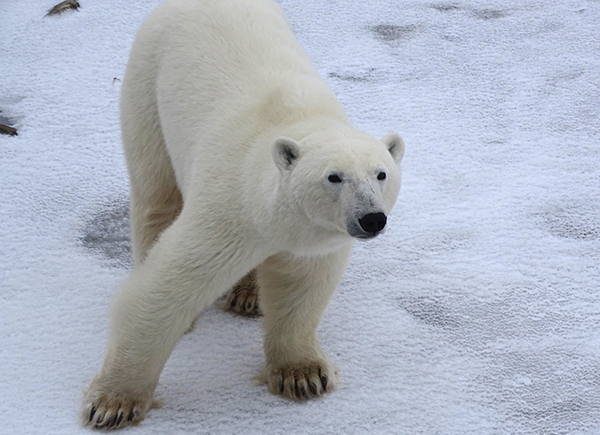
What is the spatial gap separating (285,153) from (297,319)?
88 centimetres

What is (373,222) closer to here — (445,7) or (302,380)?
(302,380)

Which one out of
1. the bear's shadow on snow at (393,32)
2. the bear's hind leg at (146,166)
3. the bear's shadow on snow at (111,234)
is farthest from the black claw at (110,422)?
the bear's shadow on snow at (393,32)

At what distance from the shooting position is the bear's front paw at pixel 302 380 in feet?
11.5

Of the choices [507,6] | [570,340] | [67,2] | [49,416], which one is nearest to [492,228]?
[570,340]

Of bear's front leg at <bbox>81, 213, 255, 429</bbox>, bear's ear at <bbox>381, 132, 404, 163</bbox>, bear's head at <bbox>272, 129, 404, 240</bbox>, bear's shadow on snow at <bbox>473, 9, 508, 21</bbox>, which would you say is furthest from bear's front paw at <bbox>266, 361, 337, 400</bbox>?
bear's shadow on snow at <bbox>473, 9, 508, 21</bbox>

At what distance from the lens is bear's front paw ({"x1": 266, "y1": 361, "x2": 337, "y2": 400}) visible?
3500mm

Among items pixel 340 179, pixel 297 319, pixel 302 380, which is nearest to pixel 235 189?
pixel 340 179

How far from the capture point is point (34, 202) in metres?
4.89

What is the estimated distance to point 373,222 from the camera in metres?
2.69

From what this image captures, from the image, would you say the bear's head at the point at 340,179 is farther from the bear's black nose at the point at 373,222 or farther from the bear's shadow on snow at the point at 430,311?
the bear's shadow on snow at the point at 430,311

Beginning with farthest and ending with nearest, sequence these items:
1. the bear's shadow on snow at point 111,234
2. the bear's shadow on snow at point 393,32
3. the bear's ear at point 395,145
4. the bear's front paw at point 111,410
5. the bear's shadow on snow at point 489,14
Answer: the bear's shadow on snow at point 489,14 → the bear's shadow on snow at point 393,32 → the bear's shadow on snow at point 111,234 → the bear's front paw at point 111,410 → the bear's ear at point 395,145

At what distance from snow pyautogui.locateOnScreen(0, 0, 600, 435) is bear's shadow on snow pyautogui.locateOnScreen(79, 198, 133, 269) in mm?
12

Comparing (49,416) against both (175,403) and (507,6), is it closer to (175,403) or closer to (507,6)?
(175,403)

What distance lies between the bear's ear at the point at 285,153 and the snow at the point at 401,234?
1082 mm
